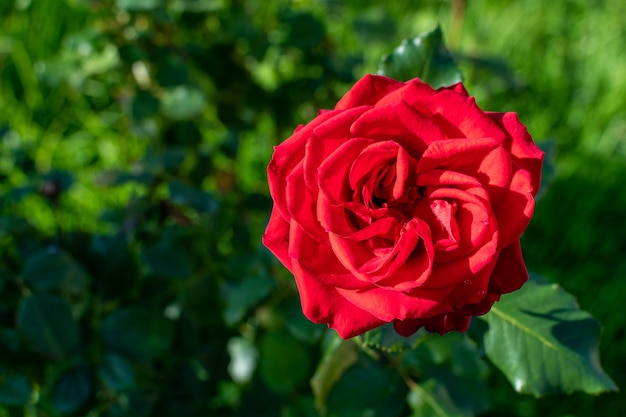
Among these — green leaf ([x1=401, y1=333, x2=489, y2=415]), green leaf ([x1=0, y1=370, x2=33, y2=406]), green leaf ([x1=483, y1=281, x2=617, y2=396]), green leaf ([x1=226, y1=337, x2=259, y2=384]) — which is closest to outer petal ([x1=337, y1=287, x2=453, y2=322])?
green leaf ([x1=483, y1=281, x2=617, y2=396])

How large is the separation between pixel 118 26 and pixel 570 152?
4.89 ft

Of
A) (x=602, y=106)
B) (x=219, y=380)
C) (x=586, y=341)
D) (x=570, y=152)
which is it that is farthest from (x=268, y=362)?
(x=602, y=106)

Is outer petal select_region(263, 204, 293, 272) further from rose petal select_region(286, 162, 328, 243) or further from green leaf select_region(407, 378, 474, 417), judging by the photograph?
green leaf select_region(407, 378, 474, 417)

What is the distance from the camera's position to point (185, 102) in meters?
1.44

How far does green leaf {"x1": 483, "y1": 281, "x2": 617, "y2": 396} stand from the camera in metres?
0.79

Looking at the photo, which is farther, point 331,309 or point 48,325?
point 48,325

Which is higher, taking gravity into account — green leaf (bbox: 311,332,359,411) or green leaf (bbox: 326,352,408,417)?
green leaf (bbox: 311,332,359,411)

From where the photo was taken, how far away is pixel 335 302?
62 centimetres

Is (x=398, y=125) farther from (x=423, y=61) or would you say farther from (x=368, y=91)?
(x=423, y=61)

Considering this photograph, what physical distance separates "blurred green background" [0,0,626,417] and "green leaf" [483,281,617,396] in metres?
0.20

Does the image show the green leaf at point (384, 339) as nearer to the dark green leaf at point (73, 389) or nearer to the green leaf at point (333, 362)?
the green leaf at point (333, 362)

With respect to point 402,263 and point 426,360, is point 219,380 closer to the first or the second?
point 426,360

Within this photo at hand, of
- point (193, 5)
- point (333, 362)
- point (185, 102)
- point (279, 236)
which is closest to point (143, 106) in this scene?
point (185, 102)

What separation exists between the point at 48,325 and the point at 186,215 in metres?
0.47
